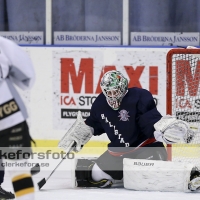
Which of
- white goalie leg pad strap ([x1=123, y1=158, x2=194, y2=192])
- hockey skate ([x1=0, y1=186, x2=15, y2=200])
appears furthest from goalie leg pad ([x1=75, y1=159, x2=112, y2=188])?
hockey skate ([x1=0, y1=186, x2=15, y2=200])

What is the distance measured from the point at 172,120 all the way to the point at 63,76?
1.84m

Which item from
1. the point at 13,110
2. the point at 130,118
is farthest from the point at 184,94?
the point at 13,110

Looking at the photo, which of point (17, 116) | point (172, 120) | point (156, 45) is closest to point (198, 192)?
point (172, 120)

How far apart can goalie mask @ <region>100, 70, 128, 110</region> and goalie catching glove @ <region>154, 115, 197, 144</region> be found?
0.32 metres

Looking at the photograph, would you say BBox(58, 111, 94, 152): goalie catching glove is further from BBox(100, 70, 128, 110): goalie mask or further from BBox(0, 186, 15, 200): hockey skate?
BBox(0, 186, 15, 200): hockey skate

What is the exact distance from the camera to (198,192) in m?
4.60

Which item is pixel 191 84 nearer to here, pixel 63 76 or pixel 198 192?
pixel 198 192

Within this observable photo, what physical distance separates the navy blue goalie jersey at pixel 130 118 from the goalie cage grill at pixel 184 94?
14.1 inches

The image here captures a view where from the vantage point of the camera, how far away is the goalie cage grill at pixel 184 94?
5.05 metres

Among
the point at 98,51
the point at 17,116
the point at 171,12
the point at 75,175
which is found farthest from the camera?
the point at 171,12

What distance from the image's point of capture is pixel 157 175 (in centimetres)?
462

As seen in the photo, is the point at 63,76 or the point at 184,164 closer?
the point at 184,164

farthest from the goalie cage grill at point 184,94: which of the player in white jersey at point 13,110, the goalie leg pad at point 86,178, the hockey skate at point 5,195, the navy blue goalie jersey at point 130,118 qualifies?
the player in white jersey at point 13,110

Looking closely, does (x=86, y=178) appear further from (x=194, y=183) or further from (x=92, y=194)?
(x=194, y=183)
